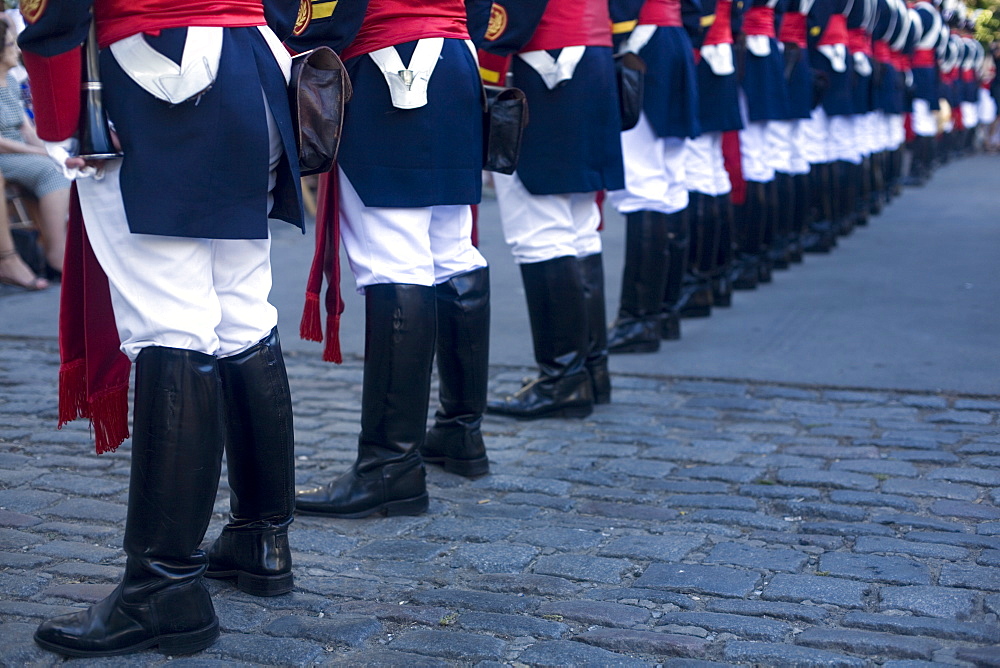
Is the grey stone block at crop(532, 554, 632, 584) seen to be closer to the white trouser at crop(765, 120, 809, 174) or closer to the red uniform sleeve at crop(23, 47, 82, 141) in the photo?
the red uniform sleeve at crop(23, 47, 82, 141)

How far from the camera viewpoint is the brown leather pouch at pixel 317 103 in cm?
229

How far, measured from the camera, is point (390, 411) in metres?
2.97

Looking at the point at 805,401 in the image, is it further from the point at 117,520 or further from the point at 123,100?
the point at 123,100

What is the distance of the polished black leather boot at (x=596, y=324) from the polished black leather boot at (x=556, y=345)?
2.3 inches

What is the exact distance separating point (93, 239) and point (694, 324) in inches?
155

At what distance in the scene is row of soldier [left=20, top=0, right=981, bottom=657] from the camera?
2.08 m

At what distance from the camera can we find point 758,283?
689cm

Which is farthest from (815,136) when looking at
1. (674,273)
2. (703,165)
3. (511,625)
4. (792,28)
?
(511,625)

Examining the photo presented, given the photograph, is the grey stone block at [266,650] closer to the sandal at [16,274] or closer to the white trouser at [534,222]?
the white trouser at [534,222]

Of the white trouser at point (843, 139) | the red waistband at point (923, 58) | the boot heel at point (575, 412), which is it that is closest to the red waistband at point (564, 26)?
the boot heel at point (575, 412)

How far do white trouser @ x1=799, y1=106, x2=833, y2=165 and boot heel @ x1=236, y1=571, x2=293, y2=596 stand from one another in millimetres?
6031

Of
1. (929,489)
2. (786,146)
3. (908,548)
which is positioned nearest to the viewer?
(908,548)

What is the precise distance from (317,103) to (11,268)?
14.9 ft

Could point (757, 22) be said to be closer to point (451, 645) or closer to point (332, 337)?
point (332, 337)
